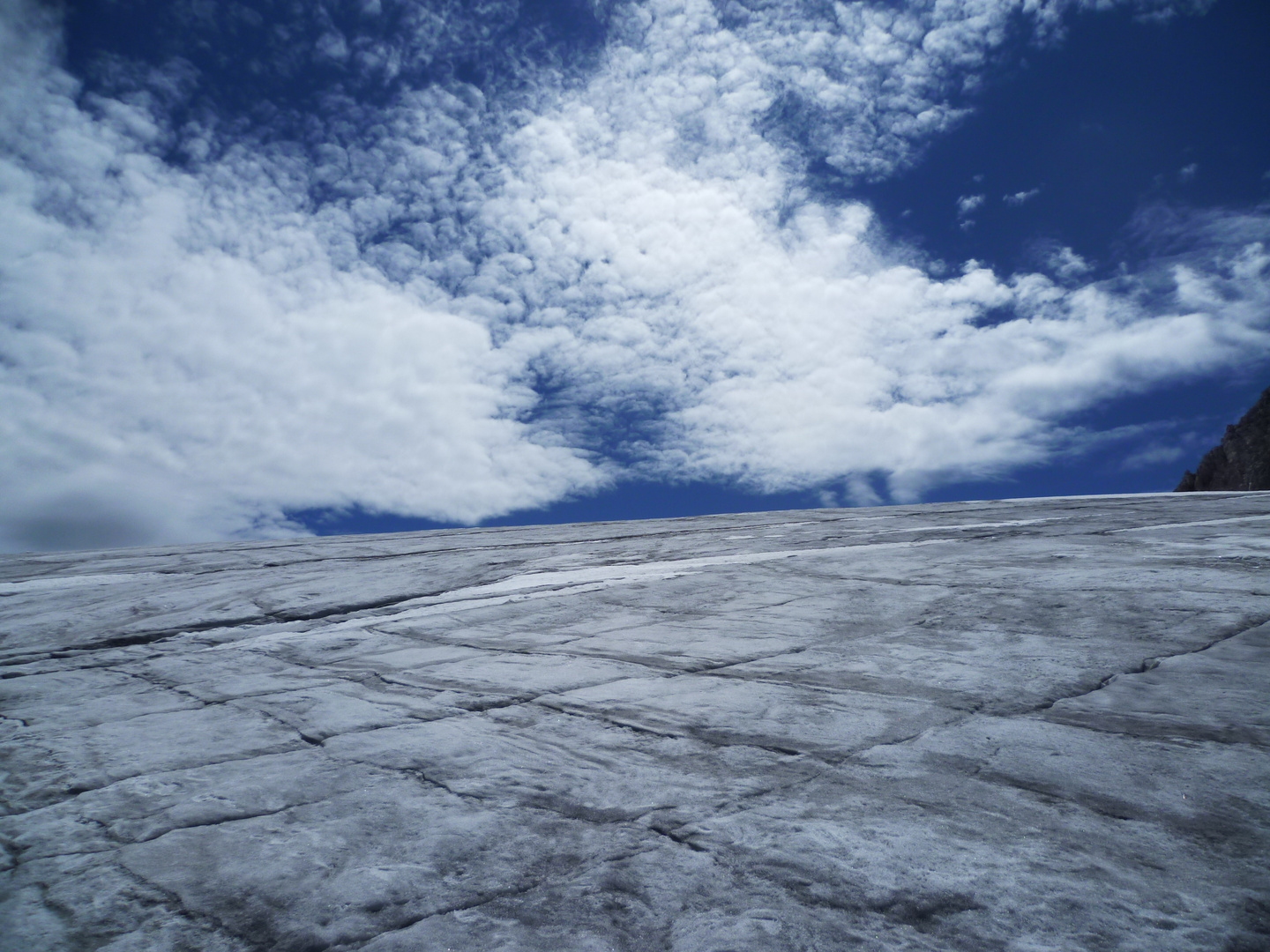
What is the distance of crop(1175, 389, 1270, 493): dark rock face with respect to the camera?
2212cm

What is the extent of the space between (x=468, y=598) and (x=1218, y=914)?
10.1 ft

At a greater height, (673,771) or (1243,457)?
(1243,457)

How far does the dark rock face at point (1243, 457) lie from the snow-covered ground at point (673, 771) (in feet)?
79.8

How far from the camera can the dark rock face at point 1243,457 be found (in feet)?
72.6

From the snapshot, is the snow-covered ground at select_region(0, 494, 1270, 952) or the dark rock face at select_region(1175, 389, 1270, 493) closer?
the snow-covered ground at select_region(0, 494, 1270, 952)

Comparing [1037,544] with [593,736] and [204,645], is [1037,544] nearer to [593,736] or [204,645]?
[593,736]

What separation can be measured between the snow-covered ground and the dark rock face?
24.3 m

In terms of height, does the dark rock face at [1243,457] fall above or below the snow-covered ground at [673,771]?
above

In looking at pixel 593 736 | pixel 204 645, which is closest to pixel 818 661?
pixel 593 736

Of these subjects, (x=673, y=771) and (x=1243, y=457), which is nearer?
(x=673, y=771)

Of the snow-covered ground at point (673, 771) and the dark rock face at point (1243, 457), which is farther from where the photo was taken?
the dark rock face at point (1243, 457)

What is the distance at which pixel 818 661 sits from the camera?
219 centimetres

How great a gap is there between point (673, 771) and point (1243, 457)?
2847cm

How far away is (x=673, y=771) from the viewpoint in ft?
4.94
